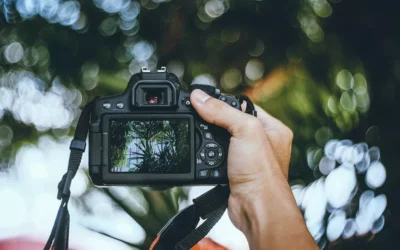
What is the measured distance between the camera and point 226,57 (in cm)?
111

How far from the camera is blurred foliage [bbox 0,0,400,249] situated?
108 cm

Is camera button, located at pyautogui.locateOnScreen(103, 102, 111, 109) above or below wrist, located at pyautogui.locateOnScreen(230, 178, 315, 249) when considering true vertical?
above

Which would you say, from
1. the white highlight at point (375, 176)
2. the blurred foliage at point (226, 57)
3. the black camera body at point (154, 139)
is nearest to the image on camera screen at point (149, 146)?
the black camera body at point (154, 139)

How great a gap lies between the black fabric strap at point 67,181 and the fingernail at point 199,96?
0.38 ft

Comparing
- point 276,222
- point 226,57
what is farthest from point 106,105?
point 226,57

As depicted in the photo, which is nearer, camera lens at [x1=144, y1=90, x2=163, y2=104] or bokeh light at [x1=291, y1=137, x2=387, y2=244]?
camera lens at [x1=144, y1=90, x2=163, y2=104]

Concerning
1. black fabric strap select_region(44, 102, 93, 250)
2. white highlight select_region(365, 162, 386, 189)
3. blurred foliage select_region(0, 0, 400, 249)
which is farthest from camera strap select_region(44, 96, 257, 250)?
white highlight select_region(365, 162, 386, 189)

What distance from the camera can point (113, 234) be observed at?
40.3 inches

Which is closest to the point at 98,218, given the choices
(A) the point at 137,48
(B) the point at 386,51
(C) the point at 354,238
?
(A) the point at 137,48

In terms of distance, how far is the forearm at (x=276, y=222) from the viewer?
1.86ft

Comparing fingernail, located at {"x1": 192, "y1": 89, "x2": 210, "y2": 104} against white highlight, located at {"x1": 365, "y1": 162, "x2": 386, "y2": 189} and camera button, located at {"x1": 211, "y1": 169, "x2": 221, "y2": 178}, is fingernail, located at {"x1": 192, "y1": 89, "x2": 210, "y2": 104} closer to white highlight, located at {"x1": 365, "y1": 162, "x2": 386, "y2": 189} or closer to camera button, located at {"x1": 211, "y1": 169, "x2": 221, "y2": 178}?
camera button, located at {"x1": 211, "y1": 169, "x2": 221, "y2": 178}

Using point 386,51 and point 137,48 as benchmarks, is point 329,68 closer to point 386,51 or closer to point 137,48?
point 386,51

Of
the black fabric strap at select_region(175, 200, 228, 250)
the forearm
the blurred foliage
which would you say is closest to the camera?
the forearm

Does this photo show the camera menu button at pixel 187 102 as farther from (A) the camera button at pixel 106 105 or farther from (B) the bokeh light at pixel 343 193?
(B) the bokeh light at pixel 343 193
